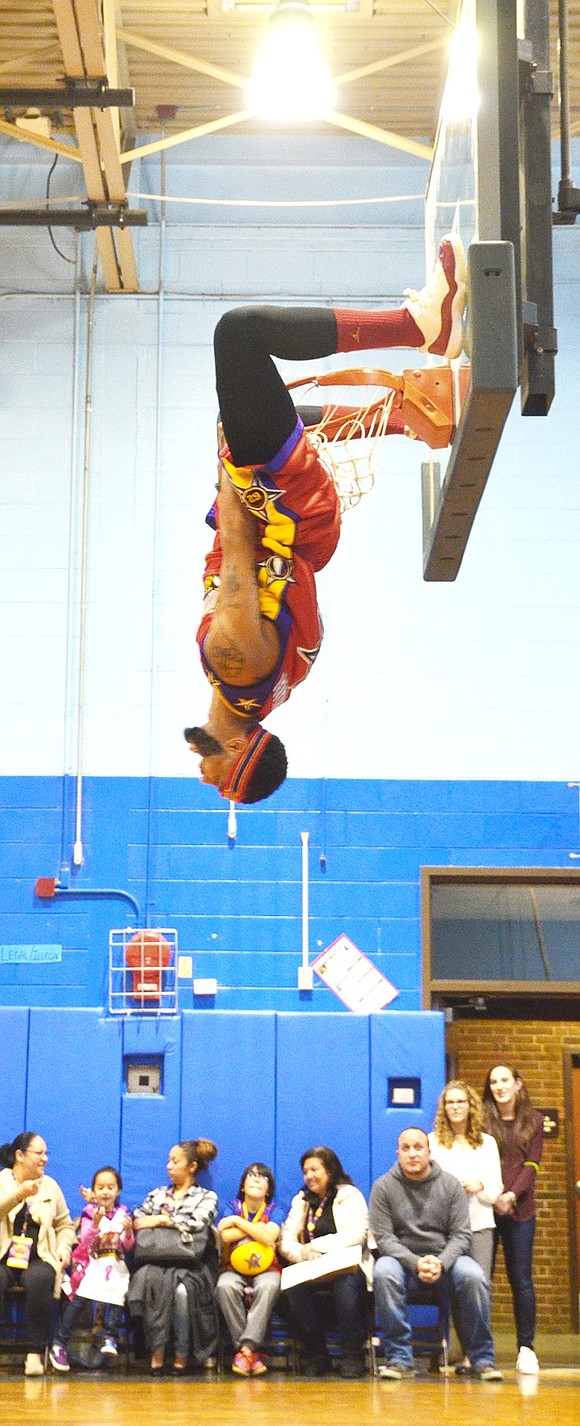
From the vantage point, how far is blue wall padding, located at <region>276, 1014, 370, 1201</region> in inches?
305

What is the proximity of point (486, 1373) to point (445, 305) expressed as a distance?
4.70 m

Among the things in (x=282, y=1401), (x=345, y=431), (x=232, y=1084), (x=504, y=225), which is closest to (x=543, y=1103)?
(x=232, y=1084)

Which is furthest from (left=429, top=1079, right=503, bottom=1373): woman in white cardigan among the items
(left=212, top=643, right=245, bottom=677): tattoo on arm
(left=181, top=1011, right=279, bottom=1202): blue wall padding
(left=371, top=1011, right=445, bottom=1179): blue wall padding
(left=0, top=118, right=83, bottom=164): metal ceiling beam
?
(left=0, top=118, right=83, bottom=164): metal ceiling beam

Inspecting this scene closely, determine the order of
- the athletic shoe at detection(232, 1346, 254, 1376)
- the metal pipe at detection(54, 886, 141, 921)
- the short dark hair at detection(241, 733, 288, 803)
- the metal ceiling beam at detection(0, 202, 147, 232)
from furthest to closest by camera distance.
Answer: the metal pipe at detection(54, 886, 141, 921) < the metal ceiling beam at detection(0, 202, 147, 232) < the athletic shoe at detection(232, 1346, 254, 1376) < the short dark hair at detection(241, 733, 288, 803)

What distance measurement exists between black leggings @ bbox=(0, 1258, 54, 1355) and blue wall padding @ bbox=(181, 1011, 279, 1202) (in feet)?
3.52

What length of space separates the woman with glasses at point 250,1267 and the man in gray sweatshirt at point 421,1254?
0.50 m

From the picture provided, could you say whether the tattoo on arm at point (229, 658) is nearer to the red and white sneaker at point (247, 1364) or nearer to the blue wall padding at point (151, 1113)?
the red and white sneaker at point (247, 1364)

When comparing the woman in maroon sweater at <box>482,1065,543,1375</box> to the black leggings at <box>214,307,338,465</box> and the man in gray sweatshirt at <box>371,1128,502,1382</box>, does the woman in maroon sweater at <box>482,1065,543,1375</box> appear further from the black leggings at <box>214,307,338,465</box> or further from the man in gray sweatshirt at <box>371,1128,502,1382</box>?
the black leggings at <box>214,307,338,465</box>

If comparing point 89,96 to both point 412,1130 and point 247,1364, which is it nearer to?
point 412,1130

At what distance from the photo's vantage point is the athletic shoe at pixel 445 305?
346 centimetres

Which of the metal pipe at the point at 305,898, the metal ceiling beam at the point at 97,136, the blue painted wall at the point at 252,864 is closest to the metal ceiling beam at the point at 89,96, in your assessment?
the metal ceiling beam at the point at 97,136

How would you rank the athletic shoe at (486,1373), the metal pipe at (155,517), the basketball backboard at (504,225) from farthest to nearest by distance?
the metal pipe at (155,517) → the athletic shoe at (486,1373) → the basketball backboard at (504,225)

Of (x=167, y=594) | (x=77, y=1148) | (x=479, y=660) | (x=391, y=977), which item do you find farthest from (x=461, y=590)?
(x=77, y=1148)

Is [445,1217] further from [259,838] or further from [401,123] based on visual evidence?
[401,123]
